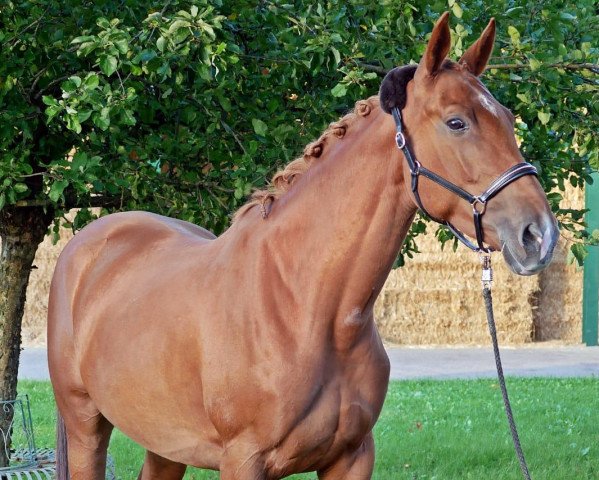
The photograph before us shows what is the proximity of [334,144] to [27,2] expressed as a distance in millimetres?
1766

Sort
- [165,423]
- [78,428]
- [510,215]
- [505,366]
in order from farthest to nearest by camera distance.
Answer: [505,366]
[78,428]
[165,423]
[510,215]

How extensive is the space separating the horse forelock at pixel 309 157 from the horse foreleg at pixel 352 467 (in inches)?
29.5

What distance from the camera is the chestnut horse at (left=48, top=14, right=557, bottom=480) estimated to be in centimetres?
235

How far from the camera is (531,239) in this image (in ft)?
7.29

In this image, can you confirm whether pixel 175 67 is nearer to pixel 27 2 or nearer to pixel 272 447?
pixel 27 2

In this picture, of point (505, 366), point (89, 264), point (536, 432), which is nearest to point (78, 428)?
point (89, 264)

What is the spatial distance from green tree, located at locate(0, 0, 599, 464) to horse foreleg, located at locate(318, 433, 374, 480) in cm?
134

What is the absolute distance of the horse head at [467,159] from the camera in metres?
2.23

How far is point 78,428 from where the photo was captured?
3.60 metres

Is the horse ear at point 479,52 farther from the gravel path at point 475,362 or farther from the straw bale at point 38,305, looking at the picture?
the straw bale at point 38,305

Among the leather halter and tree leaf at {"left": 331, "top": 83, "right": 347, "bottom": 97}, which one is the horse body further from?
tree leaf at {"left": 331, "top": 83, "right": 347, "bottom": 97}

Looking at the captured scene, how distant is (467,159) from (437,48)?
0.97 ft

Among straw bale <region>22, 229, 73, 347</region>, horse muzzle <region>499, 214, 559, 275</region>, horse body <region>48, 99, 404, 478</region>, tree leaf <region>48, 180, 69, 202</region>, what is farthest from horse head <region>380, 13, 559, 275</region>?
straw bale <region>22, 229, 73, 347</region>

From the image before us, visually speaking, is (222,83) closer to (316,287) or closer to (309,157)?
(309,157)
